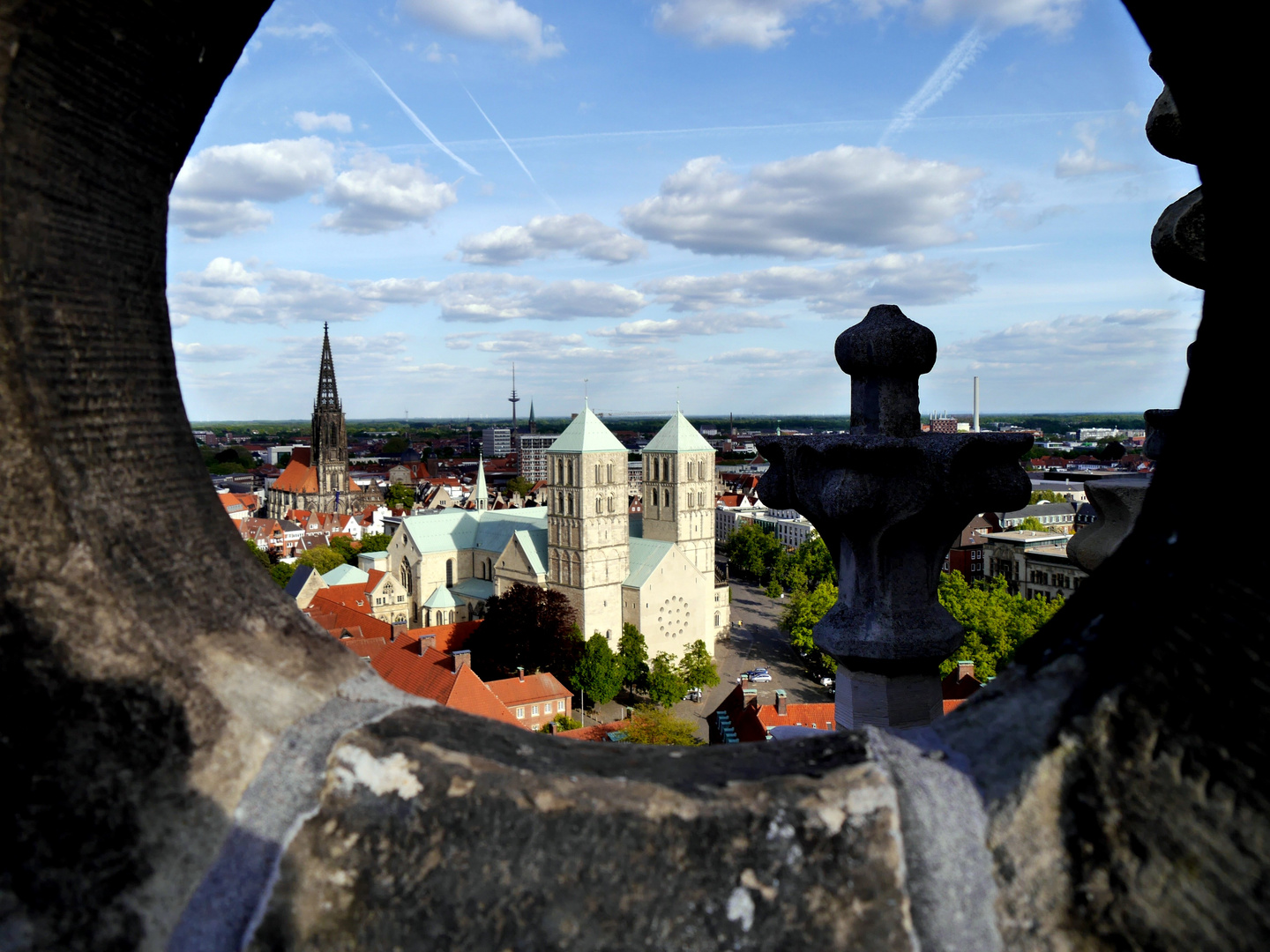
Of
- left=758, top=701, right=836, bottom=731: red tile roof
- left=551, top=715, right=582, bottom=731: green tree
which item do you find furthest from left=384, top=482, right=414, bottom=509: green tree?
left=758, top=701, right=836, bottom=731: red tile roof

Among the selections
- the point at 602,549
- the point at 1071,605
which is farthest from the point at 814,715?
the point at 602,549

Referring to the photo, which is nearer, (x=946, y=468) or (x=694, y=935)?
(x=694, y=935)

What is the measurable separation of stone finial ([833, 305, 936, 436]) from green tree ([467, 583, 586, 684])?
115 feet

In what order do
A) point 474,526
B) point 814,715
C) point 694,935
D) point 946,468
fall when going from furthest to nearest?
1. point 474,526
2. point 814,715
3. point 946,468
4. point 694,935

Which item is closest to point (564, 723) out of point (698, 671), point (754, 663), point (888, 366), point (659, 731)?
point (659, 731)

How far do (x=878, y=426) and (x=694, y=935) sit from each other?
8.41 ft

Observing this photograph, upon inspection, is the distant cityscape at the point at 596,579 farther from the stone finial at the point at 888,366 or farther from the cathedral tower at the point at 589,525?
the stone finial at the point at 888,366

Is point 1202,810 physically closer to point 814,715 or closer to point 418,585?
point 814,715

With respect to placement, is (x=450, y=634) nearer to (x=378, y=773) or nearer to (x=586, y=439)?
(x=586, y=439)

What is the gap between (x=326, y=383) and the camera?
92312mm

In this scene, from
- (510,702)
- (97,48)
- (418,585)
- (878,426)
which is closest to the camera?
(97,48)

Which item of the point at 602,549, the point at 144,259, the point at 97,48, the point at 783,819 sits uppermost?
the point at 97,48

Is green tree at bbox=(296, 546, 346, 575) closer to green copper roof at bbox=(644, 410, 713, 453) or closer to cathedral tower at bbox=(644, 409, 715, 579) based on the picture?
cathedral tower at bbox=(644, 409, 715, 579)

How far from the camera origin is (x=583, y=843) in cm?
123
